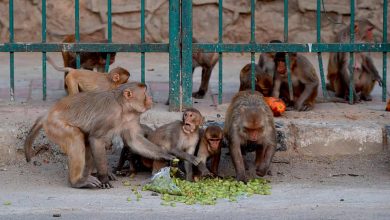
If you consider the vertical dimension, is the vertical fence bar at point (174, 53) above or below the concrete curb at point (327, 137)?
above

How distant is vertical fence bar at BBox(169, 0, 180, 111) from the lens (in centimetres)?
930

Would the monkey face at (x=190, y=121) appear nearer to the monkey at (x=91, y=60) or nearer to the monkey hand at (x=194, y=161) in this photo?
the monkey hand at (x=194, y=161)

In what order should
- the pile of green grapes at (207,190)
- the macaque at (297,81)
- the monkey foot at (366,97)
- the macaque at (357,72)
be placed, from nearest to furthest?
the pile of green grapes at (207,190) < the macaque at (297,81) < the monkey foot at (366,97) < the macaque at (357,72)

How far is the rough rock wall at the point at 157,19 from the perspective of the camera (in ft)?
45.1

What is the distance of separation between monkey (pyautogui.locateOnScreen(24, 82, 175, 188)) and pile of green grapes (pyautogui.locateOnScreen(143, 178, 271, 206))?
47 centimetres

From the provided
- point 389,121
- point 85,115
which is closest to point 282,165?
point 389,121

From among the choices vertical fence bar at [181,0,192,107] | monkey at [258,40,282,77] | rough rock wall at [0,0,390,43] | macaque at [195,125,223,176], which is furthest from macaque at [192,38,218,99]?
rough rock wall at [0,0,390,43]

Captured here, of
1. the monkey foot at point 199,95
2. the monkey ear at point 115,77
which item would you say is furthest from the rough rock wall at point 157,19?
the monkey ear at point 115,77

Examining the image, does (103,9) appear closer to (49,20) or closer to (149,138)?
(49,20)

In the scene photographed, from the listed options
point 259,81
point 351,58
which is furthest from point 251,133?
point 259,81

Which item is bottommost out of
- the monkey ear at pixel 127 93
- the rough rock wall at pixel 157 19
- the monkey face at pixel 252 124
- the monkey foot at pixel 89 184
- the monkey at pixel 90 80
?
the monkey foot at pixel 89 184

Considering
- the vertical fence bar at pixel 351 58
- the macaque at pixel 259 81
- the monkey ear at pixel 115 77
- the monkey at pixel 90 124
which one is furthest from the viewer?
the macaque at pixel 259 81

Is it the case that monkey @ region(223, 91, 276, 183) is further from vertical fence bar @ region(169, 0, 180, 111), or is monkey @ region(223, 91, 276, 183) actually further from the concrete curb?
vertical fence bar @ region(169, 0, 180, 111)

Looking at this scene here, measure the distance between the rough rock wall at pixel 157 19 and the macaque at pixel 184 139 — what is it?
5.42 metres
